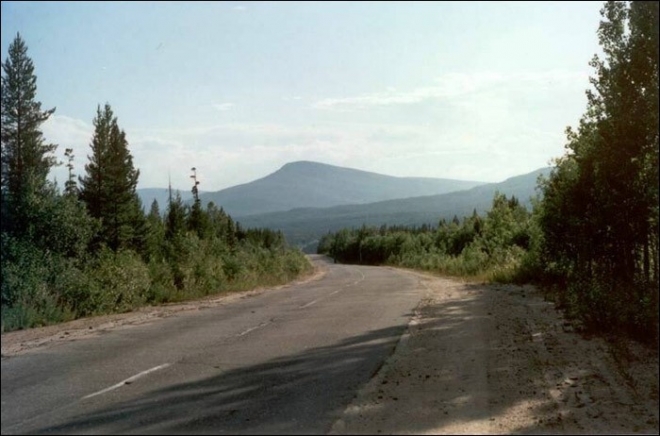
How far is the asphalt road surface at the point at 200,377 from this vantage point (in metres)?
6.64

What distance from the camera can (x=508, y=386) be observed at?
8352 mm

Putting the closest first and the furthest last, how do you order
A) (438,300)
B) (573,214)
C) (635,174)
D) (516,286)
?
(635,174) → (573,214) → (438,300) → (516,286)

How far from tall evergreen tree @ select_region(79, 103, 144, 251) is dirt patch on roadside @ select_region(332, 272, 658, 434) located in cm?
2783

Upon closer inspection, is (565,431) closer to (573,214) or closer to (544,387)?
(544,387)

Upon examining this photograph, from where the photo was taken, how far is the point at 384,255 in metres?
95.4

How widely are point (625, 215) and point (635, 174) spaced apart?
51.3 inches

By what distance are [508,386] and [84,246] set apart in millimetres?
15581

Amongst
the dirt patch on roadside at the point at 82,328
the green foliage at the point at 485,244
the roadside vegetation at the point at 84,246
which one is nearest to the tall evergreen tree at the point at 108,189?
the roadside vegetation at the point at 84,246

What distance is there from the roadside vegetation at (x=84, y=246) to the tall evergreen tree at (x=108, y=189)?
0.06 meters

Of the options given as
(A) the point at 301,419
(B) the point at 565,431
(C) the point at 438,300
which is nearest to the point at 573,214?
(C) the point at 438,300

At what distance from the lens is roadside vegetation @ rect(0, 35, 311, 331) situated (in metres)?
16.8

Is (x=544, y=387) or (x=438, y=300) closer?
(x=544, y=387)

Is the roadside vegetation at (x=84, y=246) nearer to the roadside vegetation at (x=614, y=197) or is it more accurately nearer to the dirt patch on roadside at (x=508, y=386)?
the dirt patch on roadside at (x=508, y=386)

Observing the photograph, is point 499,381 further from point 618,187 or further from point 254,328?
point 618,187
